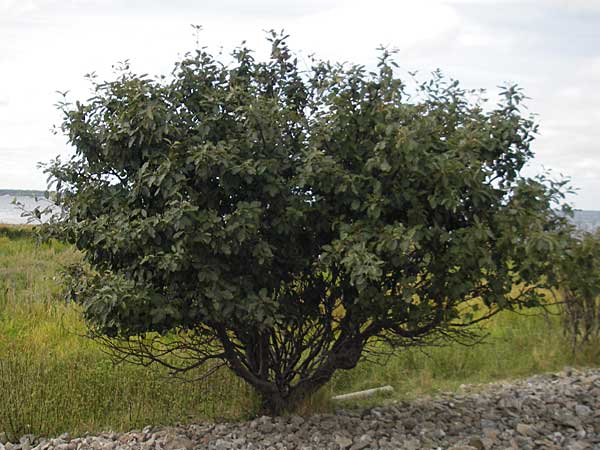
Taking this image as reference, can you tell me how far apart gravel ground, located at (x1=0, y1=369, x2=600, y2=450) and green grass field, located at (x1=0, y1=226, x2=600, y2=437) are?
0.90 feet

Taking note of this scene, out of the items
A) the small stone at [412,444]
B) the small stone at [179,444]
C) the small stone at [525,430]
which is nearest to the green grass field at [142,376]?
the small stone at [179,444]

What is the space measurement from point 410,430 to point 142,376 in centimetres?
227

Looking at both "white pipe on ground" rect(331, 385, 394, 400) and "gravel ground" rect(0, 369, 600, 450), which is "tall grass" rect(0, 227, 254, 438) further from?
"white pipe on ground" rect(331, 385, 394, 400)

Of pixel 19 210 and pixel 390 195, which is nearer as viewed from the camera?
pixel 390 195

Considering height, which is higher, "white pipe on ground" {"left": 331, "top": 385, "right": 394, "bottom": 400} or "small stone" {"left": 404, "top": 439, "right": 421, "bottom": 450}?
"small stone" {"left": 404, "top": 439, "right": 421, "bottom": 450}

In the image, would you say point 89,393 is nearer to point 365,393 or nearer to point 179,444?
point 179,444

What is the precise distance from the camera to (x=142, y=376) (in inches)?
225

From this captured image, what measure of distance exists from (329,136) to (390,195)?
48 cm

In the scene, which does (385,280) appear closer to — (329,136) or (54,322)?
(329,136)

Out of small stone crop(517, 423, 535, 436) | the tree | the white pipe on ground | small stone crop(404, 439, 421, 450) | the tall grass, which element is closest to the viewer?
the tree

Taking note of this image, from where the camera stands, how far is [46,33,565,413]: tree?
12.4ft

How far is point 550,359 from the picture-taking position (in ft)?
22.2

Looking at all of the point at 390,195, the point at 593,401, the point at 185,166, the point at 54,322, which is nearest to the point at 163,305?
the point at 185,166

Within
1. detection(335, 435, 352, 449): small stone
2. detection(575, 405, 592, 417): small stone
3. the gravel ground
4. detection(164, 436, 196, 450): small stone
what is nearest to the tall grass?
the gravel ground
